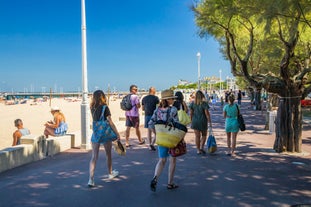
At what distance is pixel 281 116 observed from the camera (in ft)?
27.7

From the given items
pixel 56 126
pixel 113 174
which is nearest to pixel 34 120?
pixel 56 126

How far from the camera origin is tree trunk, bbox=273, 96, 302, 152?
Result: 327 inches

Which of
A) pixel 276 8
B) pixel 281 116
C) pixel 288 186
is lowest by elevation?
pixel 288 186

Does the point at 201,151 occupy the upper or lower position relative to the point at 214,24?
lower

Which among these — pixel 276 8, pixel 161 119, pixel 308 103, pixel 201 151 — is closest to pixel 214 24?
pixel 276 8

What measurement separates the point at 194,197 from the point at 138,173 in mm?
1658

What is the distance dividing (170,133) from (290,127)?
188 inches

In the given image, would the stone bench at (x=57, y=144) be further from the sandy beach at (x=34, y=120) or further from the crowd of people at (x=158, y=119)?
the sandy beach at (x=34, y=120)

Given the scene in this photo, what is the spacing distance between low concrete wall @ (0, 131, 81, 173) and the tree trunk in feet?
19.0

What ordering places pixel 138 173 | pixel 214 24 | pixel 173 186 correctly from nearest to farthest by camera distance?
1. pixel 173 186
2. pixel 138 173
3. pixel 214 24

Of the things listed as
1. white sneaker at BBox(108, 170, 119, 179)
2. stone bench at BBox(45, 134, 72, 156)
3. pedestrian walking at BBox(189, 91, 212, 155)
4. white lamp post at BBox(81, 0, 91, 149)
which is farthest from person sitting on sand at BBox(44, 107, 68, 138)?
pedestrian walking at BBox(189, 91, 212, 155)

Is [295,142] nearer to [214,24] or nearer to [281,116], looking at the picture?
[281,116]

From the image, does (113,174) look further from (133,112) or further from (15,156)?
(133,112)

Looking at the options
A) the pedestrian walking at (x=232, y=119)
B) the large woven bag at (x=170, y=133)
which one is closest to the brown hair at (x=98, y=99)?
the large woven bag at (x=170, y=133)
